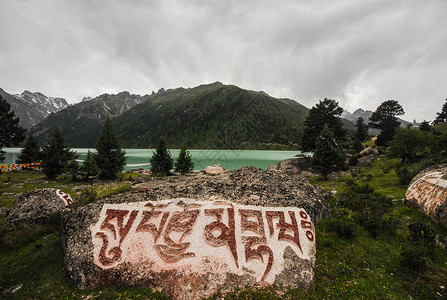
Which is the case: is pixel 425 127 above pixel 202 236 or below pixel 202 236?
above

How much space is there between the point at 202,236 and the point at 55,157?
27.1 metres

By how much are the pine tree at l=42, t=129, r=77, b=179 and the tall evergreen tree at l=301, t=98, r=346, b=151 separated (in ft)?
123

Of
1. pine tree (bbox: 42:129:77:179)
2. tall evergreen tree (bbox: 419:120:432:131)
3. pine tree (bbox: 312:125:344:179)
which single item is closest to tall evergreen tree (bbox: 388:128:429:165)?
pine tree (bbox: 312:125:344:179)

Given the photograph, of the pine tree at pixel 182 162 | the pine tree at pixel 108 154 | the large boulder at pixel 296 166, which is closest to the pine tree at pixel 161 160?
the pine tree at pixel 182 162

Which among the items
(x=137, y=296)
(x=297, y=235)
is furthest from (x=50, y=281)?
(x=297, y=235)

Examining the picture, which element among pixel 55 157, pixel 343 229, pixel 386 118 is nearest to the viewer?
pixel 343 229

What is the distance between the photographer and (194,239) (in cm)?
581

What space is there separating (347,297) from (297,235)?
6.21ft

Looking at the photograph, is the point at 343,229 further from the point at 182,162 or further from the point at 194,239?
the point at 182,162

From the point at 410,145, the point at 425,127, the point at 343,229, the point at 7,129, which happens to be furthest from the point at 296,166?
the point at 7,129

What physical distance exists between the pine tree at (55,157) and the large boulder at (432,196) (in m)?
33.2

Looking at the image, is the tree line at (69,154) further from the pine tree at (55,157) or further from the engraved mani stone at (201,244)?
the engraved mani stone at (201,244)

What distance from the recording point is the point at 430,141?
2252cm

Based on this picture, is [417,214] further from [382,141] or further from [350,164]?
[382,141]
